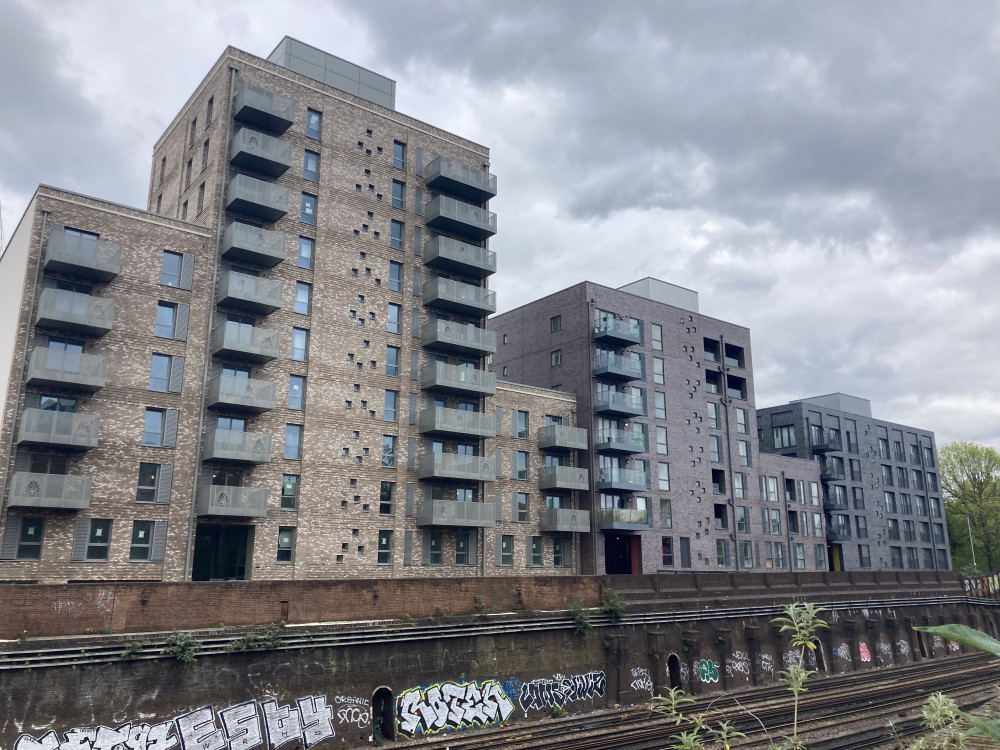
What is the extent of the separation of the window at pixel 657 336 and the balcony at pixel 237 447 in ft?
101

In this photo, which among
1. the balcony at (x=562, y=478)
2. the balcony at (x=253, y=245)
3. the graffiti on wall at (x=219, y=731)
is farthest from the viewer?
the balcony at (x=562, y=478)

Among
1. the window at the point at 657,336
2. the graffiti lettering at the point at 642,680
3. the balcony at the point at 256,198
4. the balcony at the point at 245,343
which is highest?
the balcony at the point at 256,198

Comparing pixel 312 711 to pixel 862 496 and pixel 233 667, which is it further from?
pixel 862 496

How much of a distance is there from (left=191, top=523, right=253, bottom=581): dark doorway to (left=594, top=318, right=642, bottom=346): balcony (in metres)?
26.5

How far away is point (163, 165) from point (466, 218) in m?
18.2

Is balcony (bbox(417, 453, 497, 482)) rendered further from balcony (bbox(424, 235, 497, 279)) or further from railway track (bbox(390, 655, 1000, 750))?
railway track (bbox(390, 655, 1000, 750))

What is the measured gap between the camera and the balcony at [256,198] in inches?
1492

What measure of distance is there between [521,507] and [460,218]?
58.2 ft

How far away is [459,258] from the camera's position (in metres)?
45.7

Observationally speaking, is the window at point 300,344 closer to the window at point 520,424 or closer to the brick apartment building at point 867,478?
the window at point 520,424

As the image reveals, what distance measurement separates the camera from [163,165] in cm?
4650

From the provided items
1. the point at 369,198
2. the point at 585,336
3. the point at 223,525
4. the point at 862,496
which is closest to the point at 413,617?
the point at 223,525

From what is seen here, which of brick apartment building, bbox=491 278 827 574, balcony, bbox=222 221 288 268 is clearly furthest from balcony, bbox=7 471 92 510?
brick apartment building, bbox=491 278 827 574

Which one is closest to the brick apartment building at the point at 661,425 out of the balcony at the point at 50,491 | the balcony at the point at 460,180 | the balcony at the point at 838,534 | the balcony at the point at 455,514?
the balcony at the point at 838,534
